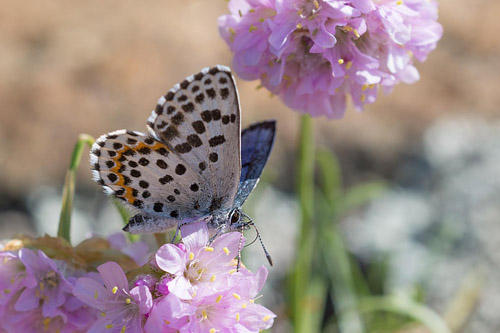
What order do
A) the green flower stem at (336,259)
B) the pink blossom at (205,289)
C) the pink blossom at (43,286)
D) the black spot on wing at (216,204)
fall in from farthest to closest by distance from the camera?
the green flower stem at (336,259)
the black spot on wing at (216,204)
the pink blossom at (43,286)
the pink blossom at (205,289)

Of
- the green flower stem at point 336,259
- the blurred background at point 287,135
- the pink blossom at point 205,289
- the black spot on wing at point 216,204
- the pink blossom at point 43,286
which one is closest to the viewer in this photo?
the pink blossom at point 205,289

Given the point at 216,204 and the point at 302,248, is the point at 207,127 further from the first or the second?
the point at 302,248

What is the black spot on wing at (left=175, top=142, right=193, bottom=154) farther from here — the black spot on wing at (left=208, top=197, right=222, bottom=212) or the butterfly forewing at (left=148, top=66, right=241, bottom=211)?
the black spot on wing at (left=208, top=197, right=222, bottom=212)

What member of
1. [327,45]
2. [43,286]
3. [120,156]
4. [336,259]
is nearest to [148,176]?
[120,156]

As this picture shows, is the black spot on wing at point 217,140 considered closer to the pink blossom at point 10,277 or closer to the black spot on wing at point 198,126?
the black spot on wing at point 198,126

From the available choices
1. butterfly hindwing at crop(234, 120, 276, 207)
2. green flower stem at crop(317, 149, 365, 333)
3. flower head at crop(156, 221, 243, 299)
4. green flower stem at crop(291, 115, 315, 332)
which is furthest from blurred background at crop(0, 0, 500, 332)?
flower head at crop(156, 221, 243, 299)

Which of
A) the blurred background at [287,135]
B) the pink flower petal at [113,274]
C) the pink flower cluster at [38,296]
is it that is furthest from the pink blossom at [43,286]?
the blurred background at [287,135]
